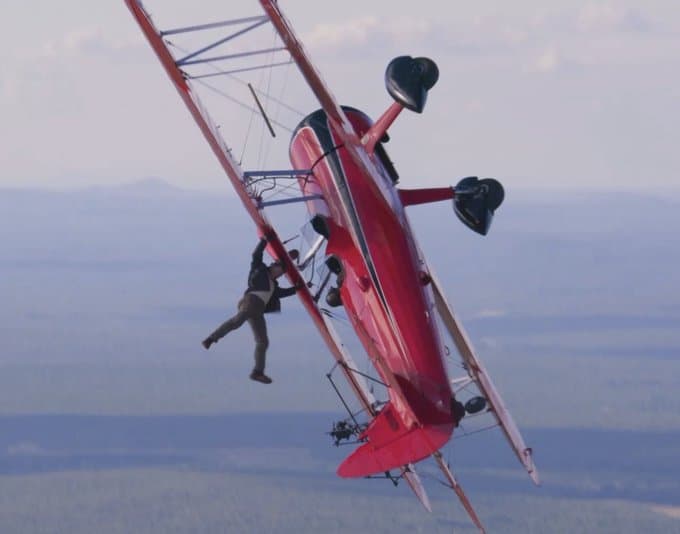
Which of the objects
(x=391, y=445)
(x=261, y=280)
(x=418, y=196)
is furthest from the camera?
(x=418, y=196)

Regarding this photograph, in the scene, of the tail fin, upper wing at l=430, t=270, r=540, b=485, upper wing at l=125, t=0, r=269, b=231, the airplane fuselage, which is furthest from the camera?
upper wing at l=430, t=270, r=540, b=485

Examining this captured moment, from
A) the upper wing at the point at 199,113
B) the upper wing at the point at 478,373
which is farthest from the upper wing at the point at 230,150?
the upper wing at the point at 478,373

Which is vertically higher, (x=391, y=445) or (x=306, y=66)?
Result: (x=306, y=66)

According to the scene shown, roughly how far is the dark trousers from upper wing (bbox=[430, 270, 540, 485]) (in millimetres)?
4108

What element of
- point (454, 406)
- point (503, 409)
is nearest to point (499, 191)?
point (454, 406)

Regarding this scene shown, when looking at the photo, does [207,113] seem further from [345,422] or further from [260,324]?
[345,422]

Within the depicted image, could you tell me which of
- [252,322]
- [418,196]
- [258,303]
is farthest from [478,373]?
[258,303]

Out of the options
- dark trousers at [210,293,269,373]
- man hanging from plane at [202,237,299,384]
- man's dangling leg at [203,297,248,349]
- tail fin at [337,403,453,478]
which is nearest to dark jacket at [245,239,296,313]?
man hanging from plane at [202,237,299,384]

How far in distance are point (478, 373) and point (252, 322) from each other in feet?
20.9

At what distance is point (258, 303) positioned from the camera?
29391 mm

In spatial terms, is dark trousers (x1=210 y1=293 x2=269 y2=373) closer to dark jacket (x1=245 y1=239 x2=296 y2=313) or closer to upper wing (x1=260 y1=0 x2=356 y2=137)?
dark jacket (x1=245 y1=239 x2=296 y2=313)

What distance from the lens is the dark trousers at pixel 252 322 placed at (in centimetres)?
2931

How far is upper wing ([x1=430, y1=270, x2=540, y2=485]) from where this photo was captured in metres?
33.3

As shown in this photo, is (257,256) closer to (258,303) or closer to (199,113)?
(258,303)
